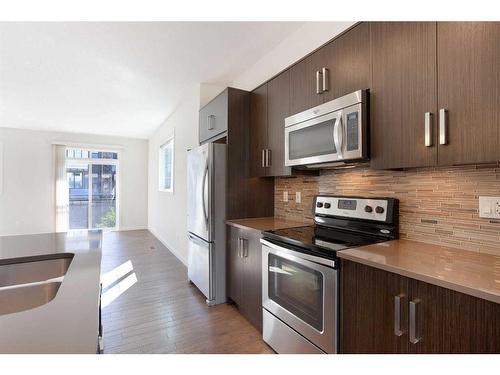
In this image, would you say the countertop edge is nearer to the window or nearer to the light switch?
the light switch

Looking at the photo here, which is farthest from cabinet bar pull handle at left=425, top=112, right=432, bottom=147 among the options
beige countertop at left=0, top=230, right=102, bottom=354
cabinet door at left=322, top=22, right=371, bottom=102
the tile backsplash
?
beige countertop at left=0, top=230, right=102, bottom=354

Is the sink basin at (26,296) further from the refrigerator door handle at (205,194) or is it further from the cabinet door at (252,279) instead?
the refrigerator door handle at (205,194)

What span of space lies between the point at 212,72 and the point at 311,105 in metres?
1.80

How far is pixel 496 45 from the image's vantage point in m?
1.09

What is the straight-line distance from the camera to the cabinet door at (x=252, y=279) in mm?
2160

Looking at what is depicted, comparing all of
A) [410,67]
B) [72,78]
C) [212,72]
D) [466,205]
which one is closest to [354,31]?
[410,67]

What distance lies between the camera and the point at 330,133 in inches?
71.6

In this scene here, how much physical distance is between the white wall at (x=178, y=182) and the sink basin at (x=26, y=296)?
115 inches

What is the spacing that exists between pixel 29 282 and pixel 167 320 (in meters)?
1.37

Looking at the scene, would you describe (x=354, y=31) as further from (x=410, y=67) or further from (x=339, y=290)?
(x=339, y=290)

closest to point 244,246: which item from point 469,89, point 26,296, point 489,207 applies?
point 26,296

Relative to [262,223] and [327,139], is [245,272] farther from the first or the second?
[327,139]

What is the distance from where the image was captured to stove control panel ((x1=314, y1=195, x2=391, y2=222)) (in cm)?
176

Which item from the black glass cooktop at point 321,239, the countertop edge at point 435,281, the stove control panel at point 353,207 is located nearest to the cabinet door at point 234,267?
the black glass cooktop at point 321,239
